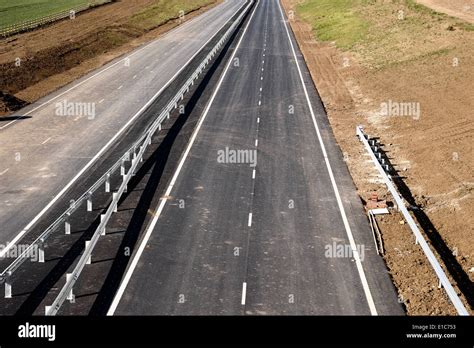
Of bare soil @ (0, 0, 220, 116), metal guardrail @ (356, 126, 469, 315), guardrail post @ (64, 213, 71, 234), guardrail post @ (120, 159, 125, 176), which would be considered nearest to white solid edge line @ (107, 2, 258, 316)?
guardrail post @ (120, 159, 125, 176)

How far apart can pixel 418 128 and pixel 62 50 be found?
3785cm

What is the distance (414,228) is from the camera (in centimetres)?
2106

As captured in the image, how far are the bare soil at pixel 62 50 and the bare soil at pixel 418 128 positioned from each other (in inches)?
813

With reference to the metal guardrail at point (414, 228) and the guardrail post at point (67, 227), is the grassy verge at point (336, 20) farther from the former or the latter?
the guardrail post at point (67, 227)

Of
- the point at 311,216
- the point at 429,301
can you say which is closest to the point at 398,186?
the point at 311,216

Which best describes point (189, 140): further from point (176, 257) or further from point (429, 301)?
point (429, 301)

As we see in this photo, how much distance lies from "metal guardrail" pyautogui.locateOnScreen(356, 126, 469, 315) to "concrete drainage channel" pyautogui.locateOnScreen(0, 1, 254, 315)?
9396 mm

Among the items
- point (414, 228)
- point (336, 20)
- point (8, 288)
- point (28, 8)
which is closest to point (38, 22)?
point (28, 8)

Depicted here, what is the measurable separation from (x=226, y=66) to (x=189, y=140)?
73.7ft

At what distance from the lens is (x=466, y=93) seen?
3909cm

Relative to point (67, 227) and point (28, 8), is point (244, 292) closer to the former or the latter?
point (67, 227)

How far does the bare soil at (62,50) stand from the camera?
4659 cm

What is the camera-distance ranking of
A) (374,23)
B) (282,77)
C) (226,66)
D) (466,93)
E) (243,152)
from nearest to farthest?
(243,152) < (466,93) < (282,77) < (226,66) < (374,23)

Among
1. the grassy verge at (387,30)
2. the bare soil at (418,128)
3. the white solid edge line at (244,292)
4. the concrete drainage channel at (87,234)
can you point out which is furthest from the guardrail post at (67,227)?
the grassy verge at (387,30)
